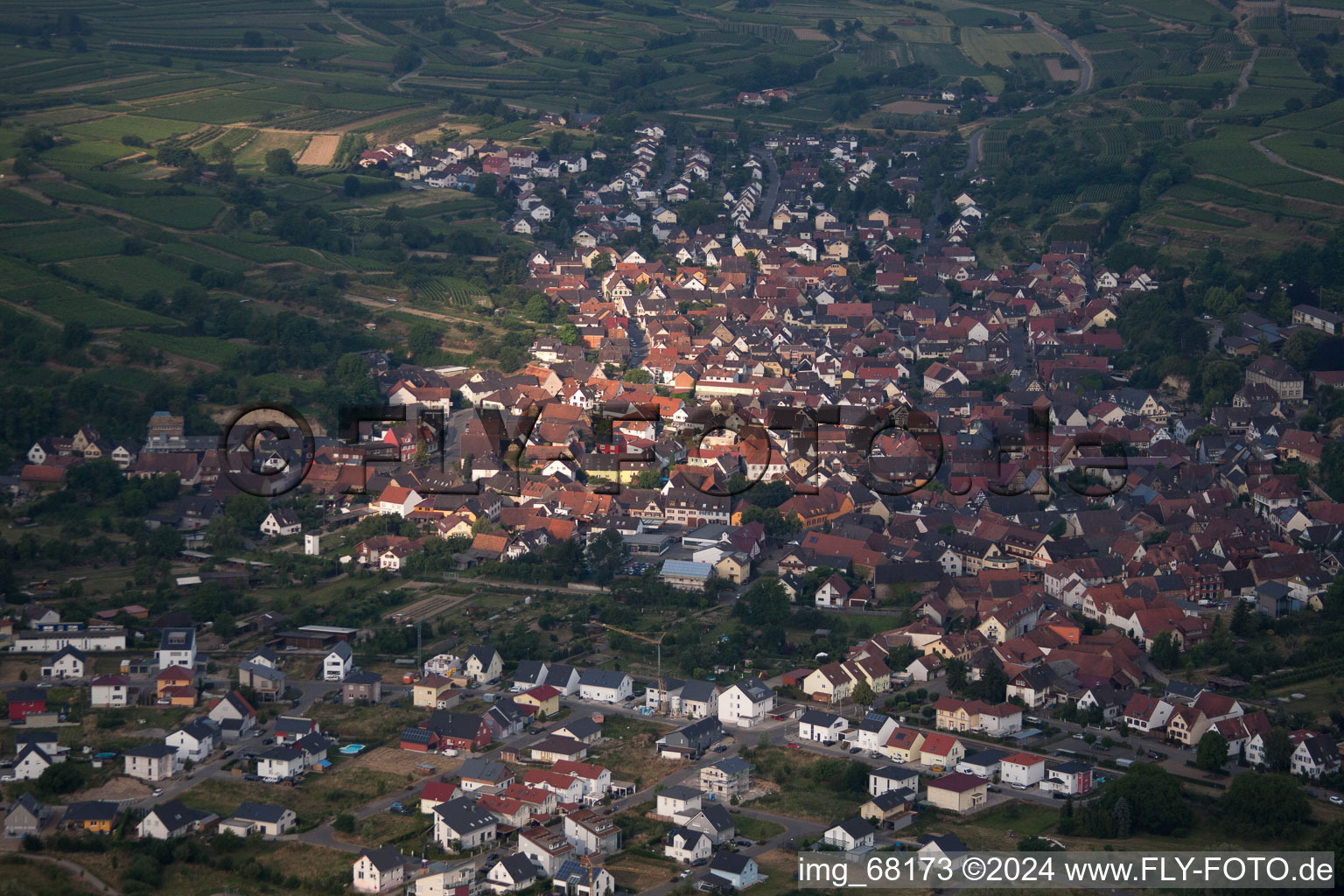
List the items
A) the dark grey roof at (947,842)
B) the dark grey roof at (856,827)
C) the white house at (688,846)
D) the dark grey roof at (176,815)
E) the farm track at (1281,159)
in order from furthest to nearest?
the farm track at (1281,159), the dark grey roof at (176,815), the dark grey roof at (856,827), the white house at (688,846), the dark grey roof at (947,842)

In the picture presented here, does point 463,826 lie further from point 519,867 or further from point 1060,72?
point 1060,72

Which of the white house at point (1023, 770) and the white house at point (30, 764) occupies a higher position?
the white house at point (1023, 770)

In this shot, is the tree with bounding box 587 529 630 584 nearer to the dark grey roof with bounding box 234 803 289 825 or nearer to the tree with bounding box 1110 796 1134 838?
the dark grey roof with bounding box 234 803 289 825

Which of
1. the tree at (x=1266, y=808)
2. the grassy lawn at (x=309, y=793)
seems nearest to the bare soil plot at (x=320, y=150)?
the grassy lawn at (x=309, y=793)

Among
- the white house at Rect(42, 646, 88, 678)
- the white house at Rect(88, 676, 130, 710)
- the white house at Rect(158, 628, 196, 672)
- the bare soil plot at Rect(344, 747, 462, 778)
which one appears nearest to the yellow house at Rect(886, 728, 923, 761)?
the bare soil plot at Rect(344, 747, 462, 778)

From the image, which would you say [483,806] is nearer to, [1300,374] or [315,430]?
[315,430]

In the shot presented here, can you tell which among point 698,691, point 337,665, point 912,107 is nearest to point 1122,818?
point 698,691

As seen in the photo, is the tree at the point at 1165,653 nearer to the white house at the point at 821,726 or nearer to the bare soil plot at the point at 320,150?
the white house at the point at 821,726
